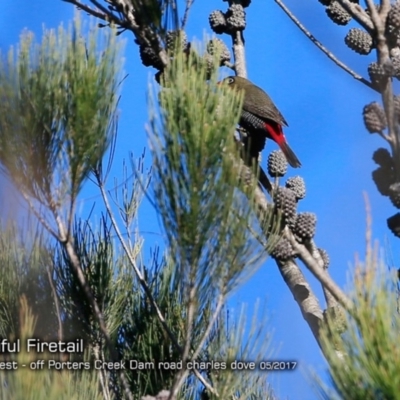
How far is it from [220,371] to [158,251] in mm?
387

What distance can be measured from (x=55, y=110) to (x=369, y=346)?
737 mm

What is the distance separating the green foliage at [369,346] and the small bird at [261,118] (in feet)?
5.16

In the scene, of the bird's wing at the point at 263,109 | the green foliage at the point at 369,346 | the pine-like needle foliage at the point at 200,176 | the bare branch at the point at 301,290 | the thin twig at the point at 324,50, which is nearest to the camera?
the green foliage at the point at 369,346

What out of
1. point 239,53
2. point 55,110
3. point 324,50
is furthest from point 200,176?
point 239,53

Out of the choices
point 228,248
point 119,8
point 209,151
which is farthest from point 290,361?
point 119,8

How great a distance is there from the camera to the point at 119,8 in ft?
6.63

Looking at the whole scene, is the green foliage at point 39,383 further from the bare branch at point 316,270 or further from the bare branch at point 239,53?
the bare branch at point 239,53

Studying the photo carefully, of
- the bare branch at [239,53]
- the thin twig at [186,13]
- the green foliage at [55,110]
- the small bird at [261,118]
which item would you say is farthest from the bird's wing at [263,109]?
the green foliage at [55,110]

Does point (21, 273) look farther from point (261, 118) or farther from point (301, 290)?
point (261, 118)

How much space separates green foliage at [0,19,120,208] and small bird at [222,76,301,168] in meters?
1.16

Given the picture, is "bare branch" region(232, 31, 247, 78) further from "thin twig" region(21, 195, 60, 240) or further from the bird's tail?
"thin twig" region(21, 195, 60, 240)

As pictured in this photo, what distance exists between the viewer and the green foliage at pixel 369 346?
1246 millimetres

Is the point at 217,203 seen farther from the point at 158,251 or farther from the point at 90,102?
the point at 158,251

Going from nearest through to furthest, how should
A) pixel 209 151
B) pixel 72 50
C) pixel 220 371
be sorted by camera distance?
pixel 209 151
pixel 72 50
pixel 220 371
